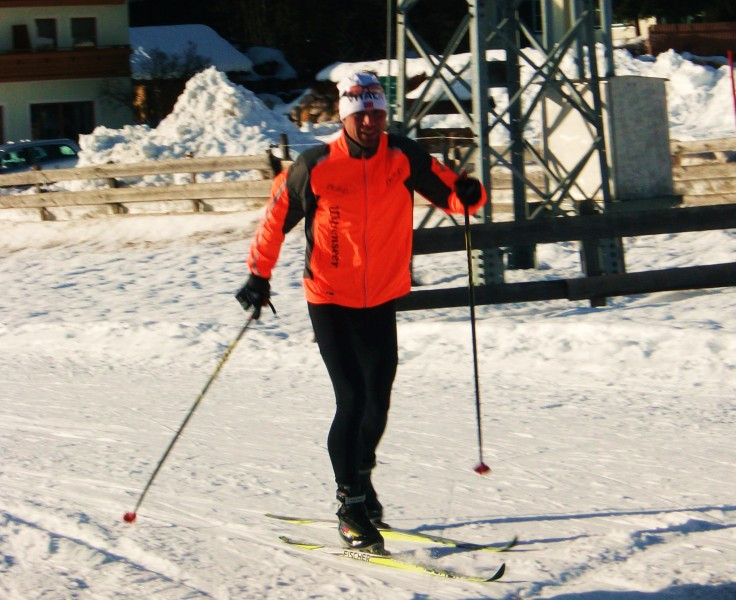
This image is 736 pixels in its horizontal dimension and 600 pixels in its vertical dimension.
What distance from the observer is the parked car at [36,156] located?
1051 inches

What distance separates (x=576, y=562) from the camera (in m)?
4.48

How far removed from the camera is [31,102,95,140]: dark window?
4025 centimetres

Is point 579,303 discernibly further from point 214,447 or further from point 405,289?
point 405,289

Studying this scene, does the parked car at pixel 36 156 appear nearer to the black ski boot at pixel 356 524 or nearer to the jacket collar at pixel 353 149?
the jacket collar at pixel 353 149

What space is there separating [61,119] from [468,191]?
124 ft

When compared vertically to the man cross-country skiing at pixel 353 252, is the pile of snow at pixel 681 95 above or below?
above

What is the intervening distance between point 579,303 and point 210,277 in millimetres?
5143

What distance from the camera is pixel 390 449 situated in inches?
259

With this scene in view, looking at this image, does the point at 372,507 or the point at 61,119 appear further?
the point at 61,119

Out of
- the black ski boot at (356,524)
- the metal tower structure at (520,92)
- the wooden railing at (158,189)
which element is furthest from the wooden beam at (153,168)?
the black ski boot at (356,524)

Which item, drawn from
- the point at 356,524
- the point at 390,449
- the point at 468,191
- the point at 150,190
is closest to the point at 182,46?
the point at 150,190

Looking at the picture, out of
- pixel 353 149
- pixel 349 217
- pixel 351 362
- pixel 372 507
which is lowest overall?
pixel 372 507

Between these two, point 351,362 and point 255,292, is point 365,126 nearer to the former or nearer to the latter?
point 255,292

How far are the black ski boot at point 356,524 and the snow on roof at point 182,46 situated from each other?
122 feet
